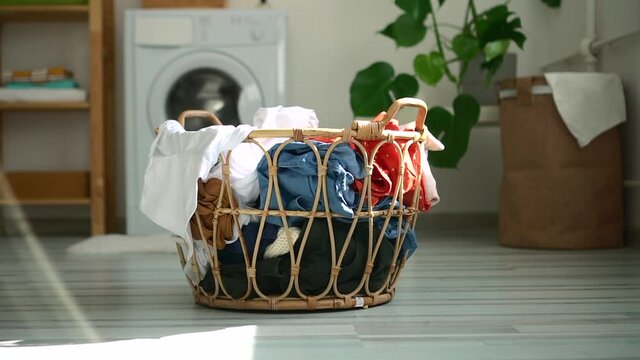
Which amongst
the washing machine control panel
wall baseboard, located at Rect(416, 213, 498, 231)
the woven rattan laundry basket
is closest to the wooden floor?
the woven rattan laundry basket

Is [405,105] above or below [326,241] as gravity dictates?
above

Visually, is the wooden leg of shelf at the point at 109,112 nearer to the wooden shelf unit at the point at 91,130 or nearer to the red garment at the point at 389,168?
the wooden shelf unit at the point at 91,130

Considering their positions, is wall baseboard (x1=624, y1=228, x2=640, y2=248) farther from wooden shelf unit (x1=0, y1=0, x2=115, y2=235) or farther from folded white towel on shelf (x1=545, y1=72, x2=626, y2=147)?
wooden shelf unit (x1=0, y1=0, x2=115, y2=235)

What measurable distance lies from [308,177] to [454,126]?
174 centimetres

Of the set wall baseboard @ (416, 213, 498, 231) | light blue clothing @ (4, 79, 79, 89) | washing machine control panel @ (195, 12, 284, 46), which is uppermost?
washing machine control panel @ (195, 12, 284, 46)

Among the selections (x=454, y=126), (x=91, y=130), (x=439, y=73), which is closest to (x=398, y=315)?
(x=454, y=126)

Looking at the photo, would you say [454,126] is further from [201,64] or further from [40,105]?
[40,105]

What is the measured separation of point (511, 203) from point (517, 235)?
113 millimetres

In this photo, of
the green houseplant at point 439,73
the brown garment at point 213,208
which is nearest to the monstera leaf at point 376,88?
the green houseplant at point 439,73

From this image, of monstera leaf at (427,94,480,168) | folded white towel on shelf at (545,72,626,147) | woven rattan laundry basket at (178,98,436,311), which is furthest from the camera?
monstera leaf at (427,94,480,168)

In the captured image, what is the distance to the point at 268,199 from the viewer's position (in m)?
1.53

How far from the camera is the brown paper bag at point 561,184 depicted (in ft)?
9.57

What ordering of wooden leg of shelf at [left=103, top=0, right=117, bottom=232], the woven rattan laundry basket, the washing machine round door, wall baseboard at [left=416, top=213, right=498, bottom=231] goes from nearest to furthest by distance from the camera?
1. the woven rattan laundry basket
2. the washing machine round door
3. wooden leg of shelf at [left=103, top=0, right=117, bottom=232]
4. wall baseboard at [left=416, top=213, right=498, bottom=231]

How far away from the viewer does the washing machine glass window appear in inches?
135
